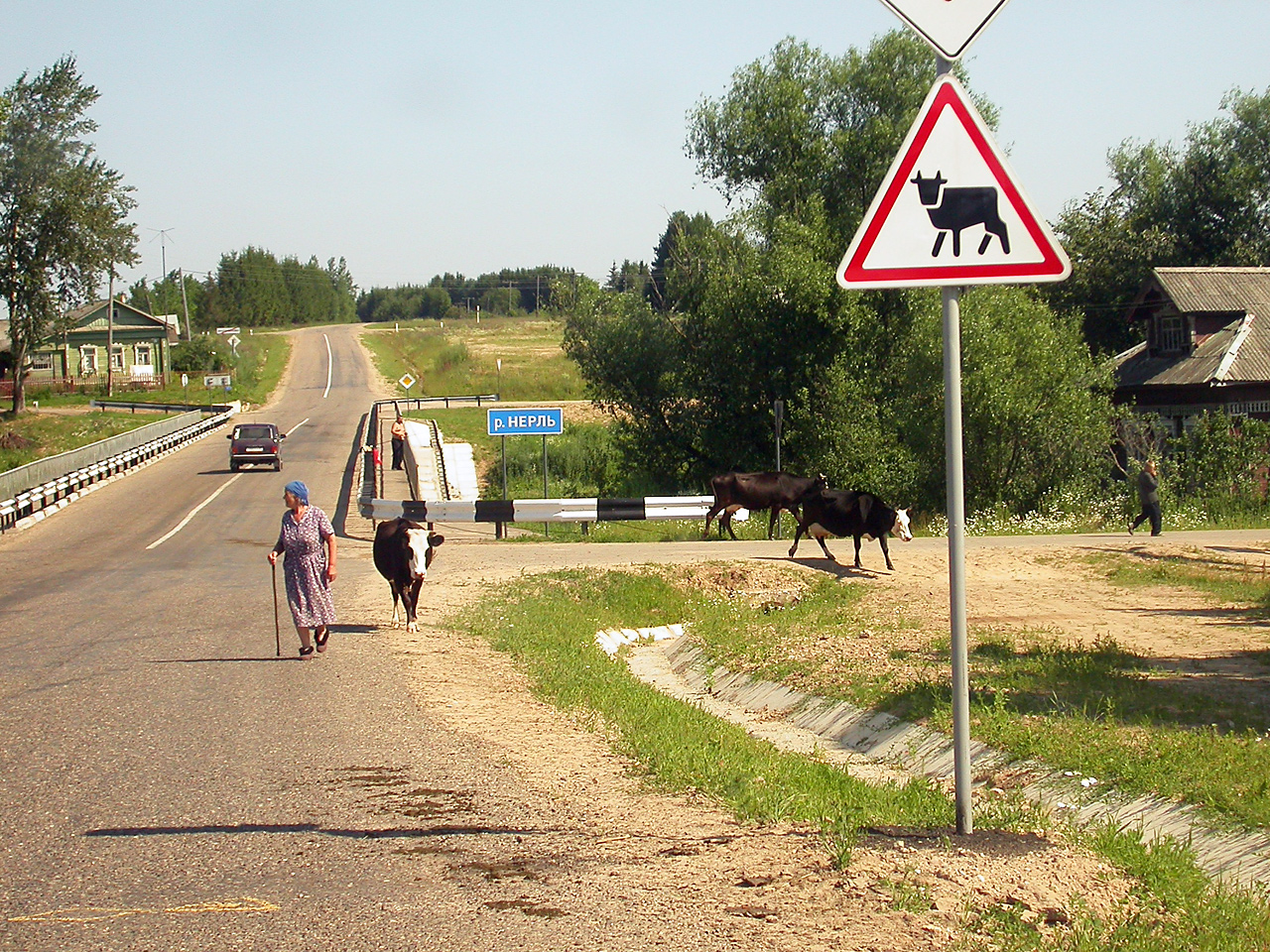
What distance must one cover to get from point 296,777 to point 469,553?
16855 mm

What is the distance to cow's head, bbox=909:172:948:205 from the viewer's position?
5.11 metres

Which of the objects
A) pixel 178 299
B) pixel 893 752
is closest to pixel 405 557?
pixel 893 752

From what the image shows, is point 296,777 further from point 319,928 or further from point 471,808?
point 319,928

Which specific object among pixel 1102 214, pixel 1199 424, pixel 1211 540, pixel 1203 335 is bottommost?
pixel 1211 540

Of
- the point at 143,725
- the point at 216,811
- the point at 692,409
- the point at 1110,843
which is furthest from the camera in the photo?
the point at 692,409

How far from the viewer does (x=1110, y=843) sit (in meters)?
6.12

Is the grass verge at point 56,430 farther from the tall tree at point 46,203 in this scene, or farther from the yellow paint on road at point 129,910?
the yellow paint on road at point 129,910

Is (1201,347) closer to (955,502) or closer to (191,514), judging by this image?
(191,514)

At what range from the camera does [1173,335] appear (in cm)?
4275

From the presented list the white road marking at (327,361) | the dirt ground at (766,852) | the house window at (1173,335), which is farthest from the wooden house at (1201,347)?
the white road marking at (327,361)

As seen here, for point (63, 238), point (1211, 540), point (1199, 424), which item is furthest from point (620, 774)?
point (63, 238)

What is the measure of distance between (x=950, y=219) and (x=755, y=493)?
70.1 feet

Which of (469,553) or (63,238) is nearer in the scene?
(469,553)

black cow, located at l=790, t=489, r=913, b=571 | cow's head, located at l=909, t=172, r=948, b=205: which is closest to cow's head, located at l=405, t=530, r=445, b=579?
black cow, located at l=790, t=489, r=913, b=571
